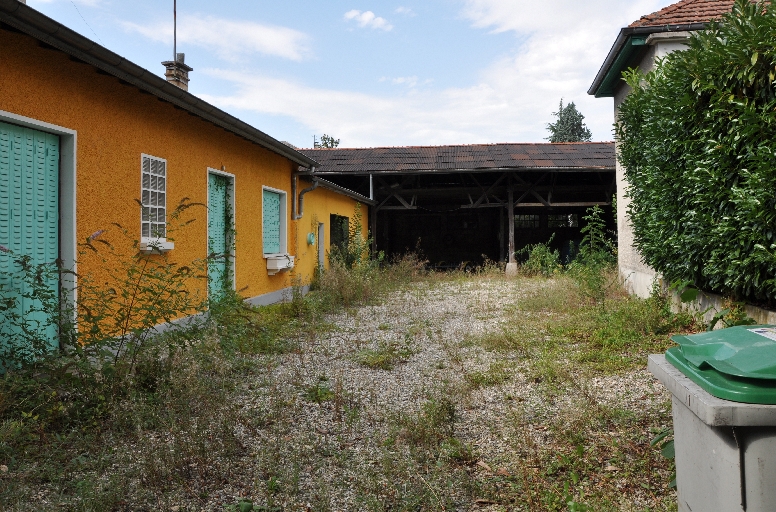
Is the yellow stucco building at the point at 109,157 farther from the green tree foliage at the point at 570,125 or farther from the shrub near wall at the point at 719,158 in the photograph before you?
the green tree foliage at the point at 570,125

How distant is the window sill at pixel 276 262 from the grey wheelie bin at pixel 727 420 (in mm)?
8704

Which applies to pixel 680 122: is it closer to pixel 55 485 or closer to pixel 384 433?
pixel 384 433

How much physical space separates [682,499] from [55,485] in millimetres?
3047

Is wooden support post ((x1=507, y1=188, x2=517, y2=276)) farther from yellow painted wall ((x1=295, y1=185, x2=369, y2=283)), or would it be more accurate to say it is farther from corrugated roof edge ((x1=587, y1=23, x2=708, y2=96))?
corrugated roof edge ((x1=587, y1=23, x2=708, y2=96))

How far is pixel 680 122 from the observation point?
5766 millimetres

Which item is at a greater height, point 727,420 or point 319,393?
point 727,420

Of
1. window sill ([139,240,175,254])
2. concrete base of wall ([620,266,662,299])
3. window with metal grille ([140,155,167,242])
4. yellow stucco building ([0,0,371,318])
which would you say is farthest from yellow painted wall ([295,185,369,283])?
concrete base of wall ([620,266,662,299])

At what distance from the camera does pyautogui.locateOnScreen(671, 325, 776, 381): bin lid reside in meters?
1.80

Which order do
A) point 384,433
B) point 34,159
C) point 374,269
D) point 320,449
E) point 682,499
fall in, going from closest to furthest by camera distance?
point 682,499 → point 320,449 → point 384,433 → point 34,159 → point 374,269

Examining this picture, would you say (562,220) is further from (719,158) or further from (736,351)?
(736,351)

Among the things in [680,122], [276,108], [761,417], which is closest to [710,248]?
[680,122]

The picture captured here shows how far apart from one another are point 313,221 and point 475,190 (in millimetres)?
6308

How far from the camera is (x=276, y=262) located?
408 inches

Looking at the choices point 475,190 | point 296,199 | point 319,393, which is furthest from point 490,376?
point 475,190
